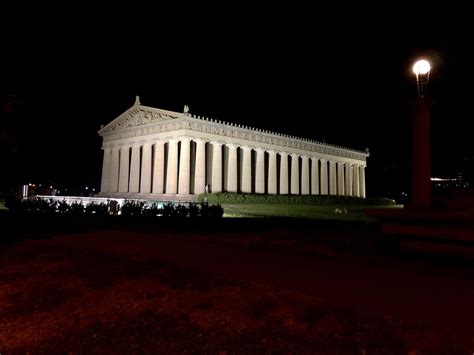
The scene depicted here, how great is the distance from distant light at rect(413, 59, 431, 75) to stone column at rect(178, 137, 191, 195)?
129ft

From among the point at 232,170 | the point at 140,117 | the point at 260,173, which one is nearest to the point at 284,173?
the point at 260,173

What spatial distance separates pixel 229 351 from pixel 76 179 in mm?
81474

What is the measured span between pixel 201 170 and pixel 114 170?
18.9 m

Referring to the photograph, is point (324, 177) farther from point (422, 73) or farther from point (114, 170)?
point (422, 73)

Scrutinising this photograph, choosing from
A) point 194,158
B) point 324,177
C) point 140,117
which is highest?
point 140,117

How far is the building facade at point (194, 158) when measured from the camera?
51.7m

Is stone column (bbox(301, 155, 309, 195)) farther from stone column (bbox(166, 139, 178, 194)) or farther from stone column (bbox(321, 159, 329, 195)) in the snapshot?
stone column (bbox(166, 139, 178, 194))

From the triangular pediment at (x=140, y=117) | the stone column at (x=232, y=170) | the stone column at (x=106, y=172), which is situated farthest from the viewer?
the stone column at (x=106, y=172)

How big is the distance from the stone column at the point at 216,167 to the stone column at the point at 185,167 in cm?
442

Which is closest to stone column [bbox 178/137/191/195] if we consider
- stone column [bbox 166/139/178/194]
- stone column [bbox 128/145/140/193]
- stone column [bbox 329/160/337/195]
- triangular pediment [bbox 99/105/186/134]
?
stone column [bbox 166/139/178/194]

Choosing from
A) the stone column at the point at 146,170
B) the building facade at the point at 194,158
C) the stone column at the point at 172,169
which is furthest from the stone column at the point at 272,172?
the stone column at the point at 146,170

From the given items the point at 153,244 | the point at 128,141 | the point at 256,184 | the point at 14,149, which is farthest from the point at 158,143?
the point at 153,244

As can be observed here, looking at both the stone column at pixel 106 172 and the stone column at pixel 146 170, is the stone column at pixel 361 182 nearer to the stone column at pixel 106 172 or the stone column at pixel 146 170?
the stone column at pixel 146 170

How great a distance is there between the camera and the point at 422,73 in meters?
12.9
